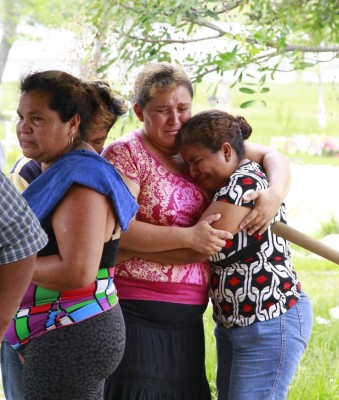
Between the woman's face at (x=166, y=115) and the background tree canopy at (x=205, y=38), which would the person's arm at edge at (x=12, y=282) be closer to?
the woman's face at (x=166, y=115)

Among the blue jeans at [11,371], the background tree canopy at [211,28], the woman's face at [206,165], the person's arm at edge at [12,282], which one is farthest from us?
the background tree canopy at [211,28]

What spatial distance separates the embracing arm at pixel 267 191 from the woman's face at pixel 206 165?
0.37 ft

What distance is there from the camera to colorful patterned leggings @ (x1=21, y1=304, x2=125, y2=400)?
2.01m

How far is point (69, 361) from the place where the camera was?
6.58 ft

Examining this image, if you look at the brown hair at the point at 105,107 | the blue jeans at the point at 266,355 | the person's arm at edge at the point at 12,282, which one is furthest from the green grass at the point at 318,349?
the person's arm at edge at the point at 12,282

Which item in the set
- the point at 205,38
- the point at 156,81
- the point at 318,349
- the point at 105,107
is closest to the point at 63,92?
the point at 105,107

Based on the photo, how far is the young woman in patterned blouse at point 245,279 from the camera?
239cm

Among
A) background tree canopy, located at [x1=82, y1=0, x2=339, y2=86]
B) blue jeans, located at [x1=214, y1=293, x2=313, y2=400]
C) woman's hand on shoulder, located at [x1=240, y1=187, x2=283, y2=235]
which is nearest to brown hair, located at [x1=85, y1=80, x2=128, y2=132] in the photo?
woman's hand on shoulder, located at [x1=240, y1=187, x2=283, y2=235]

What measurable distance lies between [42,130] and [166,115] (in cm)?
47

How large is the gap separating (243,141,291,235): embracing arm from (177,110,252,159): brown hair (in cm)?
14

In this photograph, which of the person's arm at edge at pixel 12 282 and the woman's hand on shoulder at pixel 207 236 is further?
the woman's hand on shoulder at pixel 207 236

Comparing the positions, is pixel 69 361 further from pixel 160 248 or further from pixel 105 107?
pixel 105 107

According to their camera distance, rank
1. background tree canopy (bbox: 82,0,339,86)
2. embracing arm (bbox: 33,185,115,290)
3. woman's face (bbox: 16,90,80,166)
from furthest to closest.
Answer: background tree canopy (bbox: 82,0,339,86), woman's face (bbox: 16,90,80,166), embracing arm (bbox: 33,185,115,290)

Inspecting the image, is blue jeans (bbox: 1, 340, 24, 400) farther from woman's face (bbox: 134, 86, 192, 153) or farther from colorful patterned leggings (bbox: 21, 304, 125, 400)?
woman's face (bbox: 134, 86, 192, 153)
